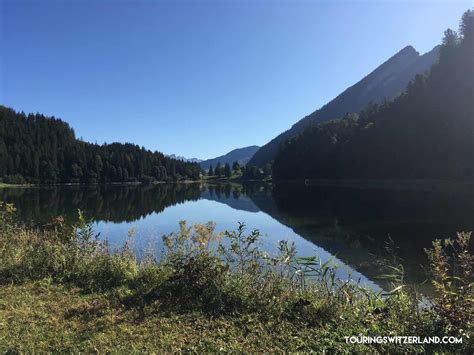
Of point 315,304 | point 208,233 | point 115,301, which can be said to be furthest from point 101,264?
point 315,304

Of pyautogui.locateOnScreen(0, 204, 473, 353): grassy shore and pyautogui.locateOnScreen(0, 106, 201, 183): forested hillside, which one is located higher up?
pyautogui.locateOnScreen(0, 106, 201, 183): forested hillside

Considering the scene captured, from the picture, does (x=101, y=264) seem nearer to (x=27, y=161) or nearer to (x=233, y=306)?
(x=233, y=306)

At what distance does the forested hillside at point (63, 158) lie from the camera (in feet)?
468

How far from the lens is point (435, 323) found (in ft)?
15.5

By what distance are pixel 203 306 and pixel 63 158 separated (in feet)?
572

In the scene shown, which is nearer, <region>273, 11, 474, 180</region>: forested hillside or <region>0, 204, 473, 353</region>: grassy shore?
<region>0, 204, 473, 353</region>: grassy shore

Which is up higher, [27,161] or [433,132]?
[27,161]

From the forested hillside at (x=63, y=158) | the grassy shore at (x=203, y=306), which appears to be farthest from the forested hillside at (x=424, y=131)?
the forested hillside at (x=63, y=158)

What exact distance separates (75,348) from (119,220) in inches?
1121

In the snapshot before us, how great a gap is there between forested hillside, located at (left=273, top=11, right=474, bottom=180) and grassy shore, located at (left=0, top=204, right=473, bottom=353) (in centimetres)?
6312

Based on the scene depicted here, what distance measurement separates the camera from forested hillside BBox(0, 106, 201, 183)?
14250 centimetres

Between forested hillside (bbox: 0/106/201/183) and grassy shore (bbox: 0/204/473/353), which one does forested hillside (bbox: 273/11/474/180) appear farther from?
forested hillside (bbox: 0/106/201/183)

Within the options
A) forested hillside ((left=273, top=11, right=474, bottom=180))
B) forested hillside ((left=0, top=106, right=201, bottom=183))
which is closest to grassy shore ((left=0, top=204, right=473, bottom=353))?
forested hillside ((left=273, top=11, right=474, bottom=180))

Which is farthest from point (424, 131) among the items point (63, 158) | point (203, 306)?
point (63, 158)
